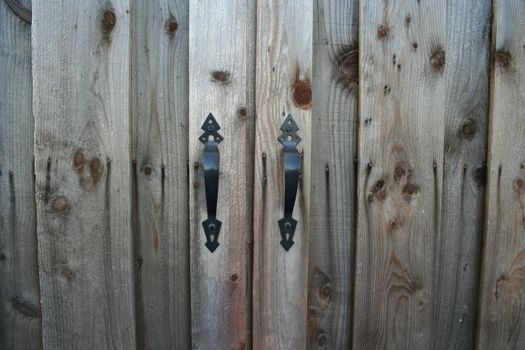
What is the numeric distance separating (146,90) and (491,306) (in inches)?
55.9

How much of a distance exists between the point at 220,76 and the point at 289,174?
38 centimetres

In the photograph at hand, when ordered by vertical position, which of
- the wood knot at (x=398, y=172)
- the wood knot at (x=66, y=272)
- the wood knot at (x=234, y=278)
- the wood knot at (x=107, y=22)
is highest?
the wood knot at (x=107, y=22)

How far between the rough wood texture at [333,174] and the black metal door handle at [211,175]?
34cm

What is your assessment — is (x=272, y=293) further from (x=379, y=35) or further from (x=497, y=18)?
(x=497, y=18)

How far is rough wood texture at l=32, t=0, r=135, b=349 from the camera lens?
1.30 meters

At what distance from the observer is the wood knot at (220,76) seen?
4.36ft

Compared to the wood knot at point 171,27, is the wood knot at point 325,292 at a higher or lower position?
lower

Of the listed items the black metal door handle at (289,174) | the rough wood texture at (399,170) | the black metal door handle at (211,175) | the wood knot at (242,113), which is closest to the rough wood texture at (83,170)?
the black metal door handle at (211,175)

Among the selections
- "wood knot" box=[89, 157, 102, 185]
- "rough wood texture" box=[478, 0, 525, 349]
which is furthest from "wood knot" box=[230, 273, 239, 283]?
"rough wood texture" box=[478, 0, 525, 349]

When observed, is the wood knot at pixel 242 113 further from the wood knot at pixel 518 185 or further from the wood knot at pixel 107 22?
the wood knot at pixel 518 185

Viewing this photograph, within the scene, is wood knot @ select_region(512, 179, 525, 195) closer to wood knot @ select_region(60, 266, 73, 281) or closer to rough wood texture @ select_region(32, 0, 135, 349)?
rough wood texture @ select_region(32, 0, 135, 349)

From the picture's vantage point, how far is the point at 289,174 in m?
1.32

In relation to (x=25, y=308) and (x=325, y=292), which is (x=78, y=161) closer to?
(x=25, y=308)

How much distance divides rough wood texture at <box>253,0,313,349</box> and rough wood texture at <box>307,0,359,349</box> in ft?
0.32
